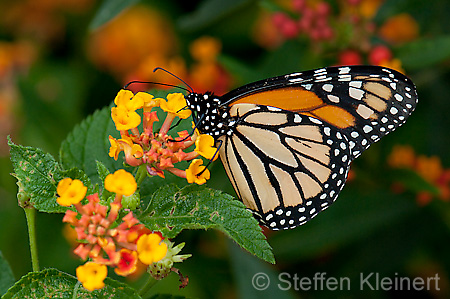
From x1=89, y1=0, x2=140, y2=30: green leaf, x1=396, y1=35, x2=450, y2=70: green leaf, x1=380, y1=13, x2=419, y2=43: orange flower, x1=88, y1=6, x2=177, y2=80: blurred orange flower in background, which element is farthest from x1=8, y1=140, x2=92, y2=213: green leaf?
x1=380, y1=13, x2=419, y2=43: orange flower

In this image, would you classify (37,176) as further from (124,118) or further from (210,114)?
(210,114)

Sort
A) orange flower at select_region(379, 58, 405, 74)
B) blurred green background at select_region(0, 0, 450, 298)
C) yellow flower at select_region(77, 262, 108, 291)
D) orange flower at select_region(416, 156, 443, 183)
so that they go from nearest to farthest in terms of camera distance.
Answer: yellow flower at select_region(77, 262, 108, 291) < orange flower at select_region(379, 58, 405, 74) < blurred green background at select_region(0, 0, 450, 298) < orange flower at select_region(416, 156, 443, 183)

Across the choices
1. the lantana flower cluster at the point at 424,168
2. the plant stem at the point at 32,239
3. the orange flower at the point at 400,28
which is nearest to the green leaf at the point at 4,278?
the plant stem at the point at 32,239

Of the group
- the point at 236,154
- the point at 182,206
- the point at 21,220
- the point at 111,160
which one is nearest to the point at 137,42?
the point at 21,220

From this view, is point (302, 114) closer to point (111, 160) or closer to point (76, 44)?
point (111, 160)

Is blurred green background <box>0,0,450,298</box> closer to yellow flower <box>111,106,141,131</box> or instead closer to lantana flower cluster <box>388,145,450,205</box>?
lantana flower cluster <box>388,145,450,205</box>

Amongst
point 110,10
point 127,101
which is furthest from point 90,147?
point 110,10

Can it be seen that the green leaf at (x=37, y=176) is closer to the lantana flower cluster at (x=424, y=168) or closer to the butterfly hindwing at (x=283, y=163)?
the butterfly hindwing at (x=283, y=163)
